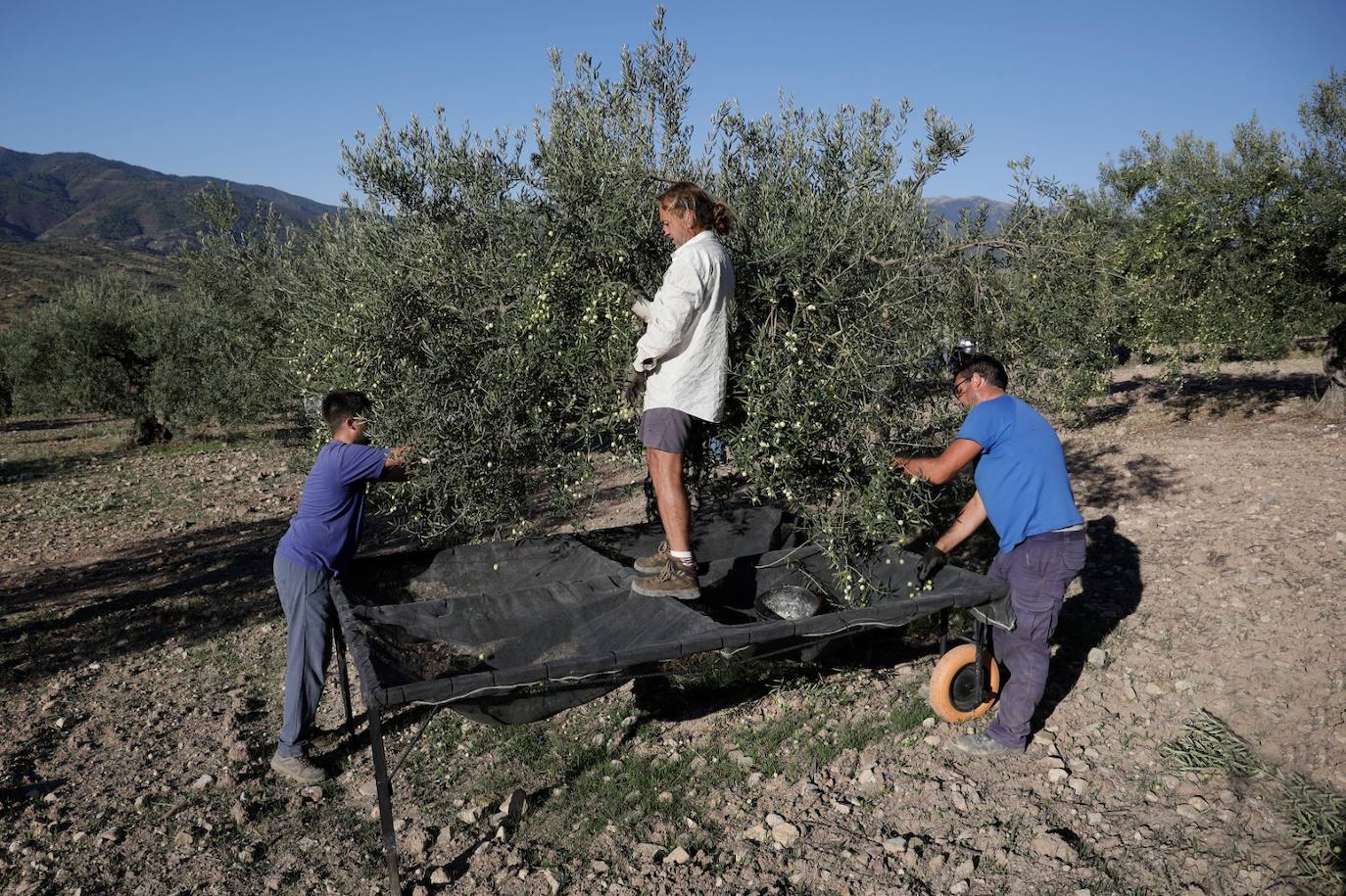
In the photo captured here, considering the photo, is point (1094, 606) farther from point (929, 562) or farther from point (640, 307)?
point (640, 307)

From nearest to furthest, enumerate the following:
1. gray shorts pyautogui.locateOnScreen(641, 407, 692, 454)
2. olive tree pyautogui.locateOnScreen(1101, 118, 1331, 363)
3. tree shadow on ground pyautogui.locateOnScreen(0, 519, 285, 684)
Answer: gray shorts pyautogui.locateOnScreen(641, 407, 692, 454) < tree shadow on ground pyautogui.locateOnScreen(0, 519, 285, 684) < olive tree pyautogui.locateOnScreen(1101, 118, 1331, 363)

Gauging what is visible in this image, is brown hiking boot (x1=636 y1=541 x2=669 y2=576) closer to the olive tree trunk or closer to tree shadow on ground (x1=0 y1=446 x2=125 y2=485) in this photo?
the olive tree trunk

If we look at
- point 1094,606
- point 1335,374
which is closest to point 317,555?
point 1094,606

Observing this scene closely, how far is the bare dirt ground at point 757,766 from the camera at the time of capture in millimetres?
4234

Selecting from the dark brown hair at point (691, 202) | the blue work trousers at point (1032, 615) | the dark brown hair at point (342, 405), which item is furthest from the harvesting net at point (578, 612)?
the dark brown hair at point (691, 202)

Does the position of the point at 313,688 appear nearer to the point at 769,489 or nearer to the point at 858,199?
the point at 769,489

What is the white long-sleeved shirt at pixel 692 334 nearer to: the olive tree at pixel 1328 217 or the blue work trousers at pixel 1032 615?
the blue work trousers at pixel 1032 615

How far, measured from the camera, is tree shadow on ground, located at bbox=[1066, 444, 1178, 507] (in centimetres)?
984

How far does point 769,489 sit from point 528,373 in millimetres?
1706

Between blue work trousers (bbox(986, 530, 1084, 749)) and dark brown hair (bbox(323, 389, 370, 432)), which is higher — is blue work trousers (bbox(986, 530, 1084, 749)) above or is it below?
below

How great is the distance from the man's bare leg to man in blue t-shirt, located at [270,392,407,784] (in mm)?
1604

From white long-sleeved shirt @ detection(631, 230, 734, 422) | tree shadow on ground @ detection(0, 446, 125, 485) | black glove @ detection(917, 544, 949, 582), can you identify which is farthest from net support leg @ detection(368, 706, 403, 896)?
tree shadow on ground @ detection(0, 446, 125, 485)

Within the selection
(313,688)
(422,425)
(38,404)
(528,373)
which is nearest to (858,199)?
(528,373)

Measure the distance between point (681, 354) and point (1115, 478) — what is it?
799 centimetres
